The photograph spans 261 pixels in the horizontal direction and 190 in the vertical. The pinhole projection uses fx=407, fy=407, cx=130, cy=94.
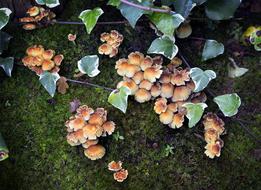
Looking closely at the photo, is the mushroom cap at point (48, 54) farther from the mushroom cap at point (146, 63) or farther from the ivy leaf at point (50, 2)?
the mushroom cap at point (146, 63)

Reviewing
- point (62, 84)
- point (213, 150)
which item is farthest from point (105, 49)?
point (213, 150)

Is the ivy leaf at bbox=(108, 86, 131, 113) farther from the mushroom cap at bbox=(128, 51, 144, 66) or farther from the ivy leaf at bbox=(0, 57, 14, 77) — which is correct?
the ivy leaf at bbox=(0, 57, 14, 77)

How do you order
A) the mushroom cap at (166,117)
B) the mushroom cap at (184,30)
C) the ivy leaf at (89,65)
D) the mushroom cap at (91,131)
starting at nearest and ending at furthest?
the mushroom cap at (91,131)
the mushroom cap at (166,117)
the ivy leaf at (89,65)
the mushroom cap at (184,30)

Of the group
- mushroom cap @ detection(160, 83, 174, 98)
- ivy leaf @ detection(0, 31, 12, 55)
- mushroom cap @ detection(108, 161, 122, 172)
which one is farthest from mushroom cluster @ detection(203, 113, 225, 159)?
ivy leaf @ detection(0, 31, 12, 55)

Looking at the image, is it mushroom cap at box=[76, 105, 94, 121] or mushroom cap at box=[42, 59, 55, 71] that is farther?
mushroom cap at box=[42, 59, 55, 71]

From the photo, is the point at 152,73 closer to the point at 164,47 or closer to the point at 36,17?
the point at 164,47

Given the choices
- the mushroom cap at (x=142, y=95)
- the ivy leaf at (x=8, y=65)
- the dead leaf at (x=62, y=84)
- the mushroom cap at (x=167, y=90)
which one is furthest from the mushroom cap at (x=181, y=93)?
the ivy leaf at (x=8, y=65)
